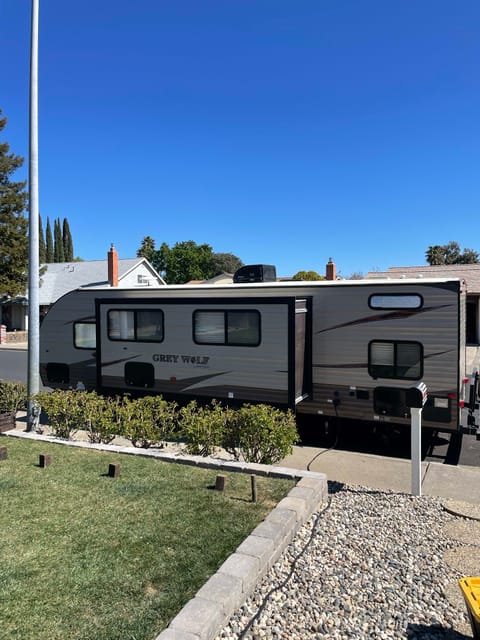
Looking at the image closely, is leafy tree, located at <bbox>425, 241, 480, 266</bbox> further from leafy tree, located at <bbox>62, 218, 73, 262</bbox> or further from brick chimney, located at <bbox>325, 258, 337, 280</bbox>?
leafy tree, located at <bbox>62, 218, 73, 262</bbox>

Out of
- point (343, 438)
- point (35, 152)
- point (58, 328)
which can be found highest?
point (35, 152)

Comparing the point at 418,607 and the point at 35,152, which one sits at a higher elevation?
the point at 35,152

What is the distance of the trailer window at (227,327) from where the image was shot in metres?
8.84

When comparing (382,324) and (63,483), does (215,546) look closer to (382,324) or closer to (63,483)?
(63,483)

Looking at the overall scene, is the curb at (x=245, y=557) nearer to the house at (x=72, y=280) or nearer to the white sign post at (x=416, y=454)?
the white sign post at (x=416, y=454)

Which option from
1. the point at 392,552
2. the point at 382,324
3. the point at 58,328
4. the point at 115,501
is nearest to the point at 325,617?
the point at 392,552

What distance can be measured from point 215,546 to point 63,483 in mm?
2246

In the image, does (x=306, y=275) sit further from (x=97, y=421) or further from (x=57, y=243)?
(x=57, y=243)

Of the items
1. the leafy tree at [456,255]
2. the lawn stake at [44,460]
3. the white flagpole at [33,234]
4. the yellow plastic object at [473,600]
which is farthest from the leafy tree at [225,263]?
the yellow plastic object at [473,600]

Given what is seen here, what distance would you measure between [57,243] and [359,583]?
77568mm

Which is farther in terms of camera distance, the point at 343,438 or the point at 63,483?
the point at 343,438

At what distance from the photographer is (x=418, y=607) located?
3584mm

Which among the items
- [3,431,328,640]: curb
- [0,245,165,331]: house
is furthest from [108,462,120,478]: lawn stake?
[0,245,165,331]: house

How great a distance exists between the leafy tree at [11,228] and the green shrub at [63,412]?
26208mm
